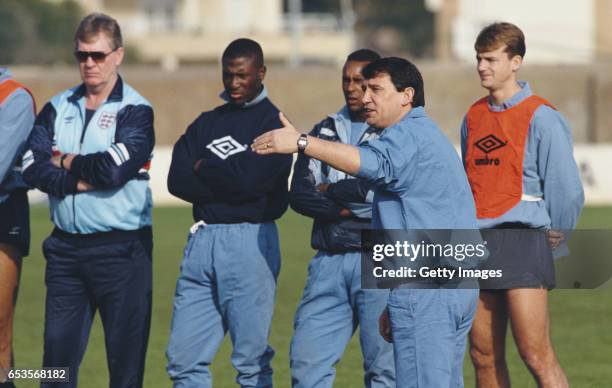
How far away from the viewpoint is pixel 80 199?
7621 millimetres

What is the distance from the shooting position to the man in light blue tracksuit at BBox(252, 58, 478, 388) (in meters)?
6.15

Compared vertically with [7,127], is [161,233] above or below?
below

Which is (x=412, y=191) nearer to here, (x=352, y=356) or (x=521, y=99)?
(x=521, y=99)


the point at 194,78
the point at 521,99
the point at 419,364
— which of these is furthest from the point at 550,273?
the point at 194,78

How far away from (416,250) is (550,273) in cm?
131

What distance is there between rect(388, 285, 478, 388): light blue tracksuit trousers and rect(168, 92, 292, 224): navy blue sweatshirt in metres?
1.51

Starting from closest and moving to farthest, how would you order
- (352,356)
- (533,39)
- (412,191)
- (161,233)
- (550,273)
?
(412,191), (550,273), (352,356), (161,233), (533,39)

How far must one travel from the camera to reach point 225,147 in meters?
7.78

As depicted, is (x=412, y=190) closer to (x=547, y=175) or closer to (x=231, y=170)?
(x=547, y=175)

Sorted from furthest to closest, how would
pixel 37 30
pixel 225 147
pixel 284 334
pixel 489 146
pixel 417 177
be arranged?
pixel 37 30
pixel 284 334
pixel 225 147
pixel 489 146
pixel 417 177

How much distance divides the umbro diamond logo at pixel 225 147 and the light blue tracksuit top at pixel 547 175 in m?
1.46

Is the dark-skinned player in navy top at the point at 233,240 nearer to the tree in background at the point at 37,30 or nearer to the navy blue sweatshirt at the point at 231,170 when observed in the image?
the navy blue sweatshirt at the point at 231,170

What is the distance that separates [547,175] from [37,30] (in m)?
47.5

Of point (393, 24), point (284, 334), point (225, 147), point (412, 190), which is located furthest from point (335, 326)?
point (393, 24)
